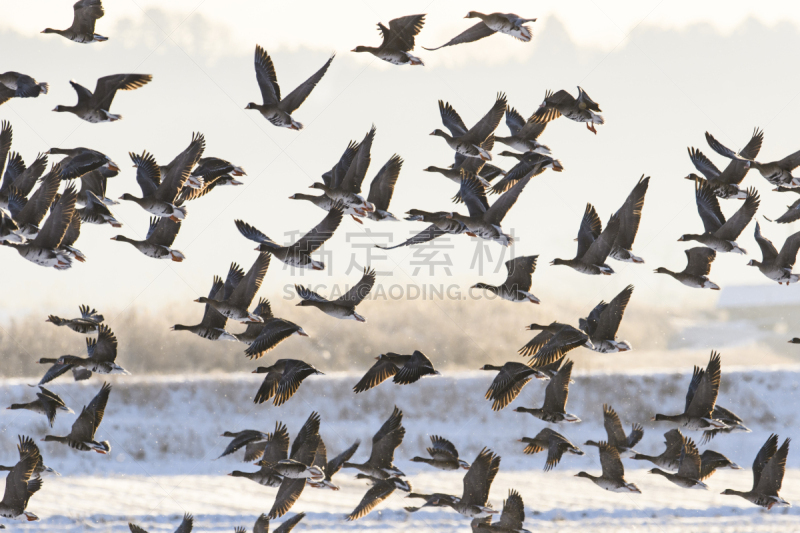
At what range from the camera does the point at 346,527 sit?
11375 millimetres

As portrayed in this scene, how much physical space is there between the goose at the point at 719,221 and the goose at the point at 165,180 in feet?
23.7

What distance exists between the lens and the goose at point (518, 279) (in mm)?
10742

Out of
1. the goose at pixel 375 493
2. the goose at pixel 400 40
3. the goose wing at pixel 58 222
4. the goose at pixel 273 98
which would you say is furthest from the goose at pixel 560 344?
the goose wing at pixel 58 222

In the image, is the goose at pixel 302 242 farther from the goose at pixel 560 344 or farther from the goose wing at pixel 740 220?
the goose wing at pixel 740 220

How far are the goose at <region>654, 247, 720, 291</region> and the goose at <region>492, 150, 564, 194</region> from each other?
8.07ft

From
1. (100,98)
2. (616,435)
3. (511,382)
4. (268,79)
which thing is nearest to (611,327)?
(511,382)

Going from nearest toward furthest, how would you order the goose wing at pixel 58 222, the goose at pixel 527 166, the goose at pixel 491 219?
1. the goose wing at pixel 58 222
2. the goose at pixel 491 219
3. the goose at pixel 527 166

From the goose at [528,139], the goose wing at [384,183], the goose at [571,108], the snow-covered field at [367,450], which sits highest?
the goose at [571,108]

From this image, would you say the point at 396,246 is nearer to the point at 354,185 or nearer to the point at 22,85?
the point at 354,185

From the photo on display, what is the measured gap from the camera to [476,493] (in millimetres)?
9867

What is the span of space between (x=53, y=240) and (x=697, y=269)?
30.5 feet

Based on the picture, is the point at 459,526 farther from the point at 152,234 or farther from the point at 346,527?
the point at 152,234

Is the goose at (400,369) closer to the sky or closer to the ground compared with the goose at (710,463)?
closer to the sky

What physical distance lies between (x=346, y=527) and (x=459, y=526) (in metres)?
1.77
